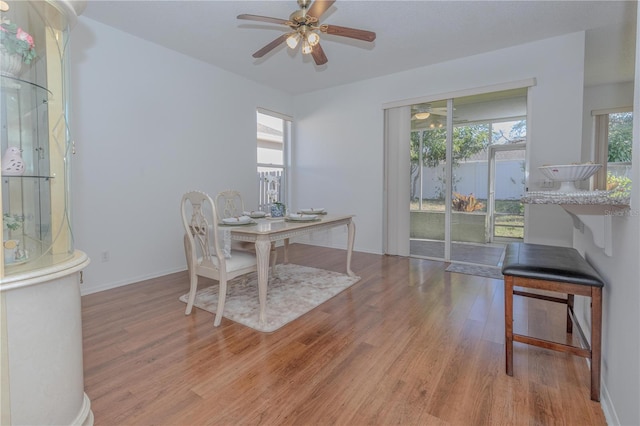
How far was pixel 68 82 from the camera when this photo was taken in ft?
4.76

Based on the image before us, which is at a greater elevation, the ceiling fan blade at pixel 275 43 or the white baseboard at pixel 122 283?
the ceiling fan blade at pixel 275 43

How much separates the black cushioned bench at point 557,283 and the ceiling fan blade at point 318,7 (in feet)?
6.88

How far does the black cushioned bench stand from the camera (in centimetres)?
141

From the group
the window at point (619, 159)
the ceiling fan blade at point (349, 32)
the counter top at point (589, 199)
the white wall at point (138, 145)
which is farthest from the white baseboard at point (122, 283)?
the window at point (619, 159)

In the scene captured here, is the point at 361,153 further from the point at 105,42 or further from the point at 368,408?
the point at 368,408

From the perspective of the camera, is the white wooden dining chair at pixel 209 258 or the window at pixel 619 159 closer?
Answer: the window at pixel 619 159

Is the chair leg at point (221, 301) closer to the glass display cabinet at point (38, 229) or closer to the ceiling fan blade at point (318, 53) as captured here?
the glass display cabinet at point (38, 229)

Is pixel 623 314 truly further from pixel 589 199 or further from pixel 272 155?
pixel 272 155

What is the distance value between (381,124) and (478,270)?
2.49 m

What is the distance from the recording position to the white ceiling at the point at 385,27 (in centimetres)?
274

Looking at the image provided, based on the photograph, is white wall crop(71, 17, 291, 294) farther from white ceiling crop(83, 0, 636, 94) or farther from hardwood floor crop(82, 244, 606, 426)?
hardwood floor crop(82, 244, 606, 426)

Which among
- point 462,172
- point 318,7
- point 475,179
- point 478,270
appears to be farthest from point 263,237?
point 475,179

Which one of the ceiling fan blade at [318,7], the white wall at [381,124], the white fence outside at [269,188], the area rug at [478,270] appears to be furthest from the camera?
the white fence outside at [269,188]

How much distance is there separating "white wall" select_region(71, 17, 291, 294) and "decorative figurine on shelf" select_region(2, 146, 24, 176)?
148 centimetres
